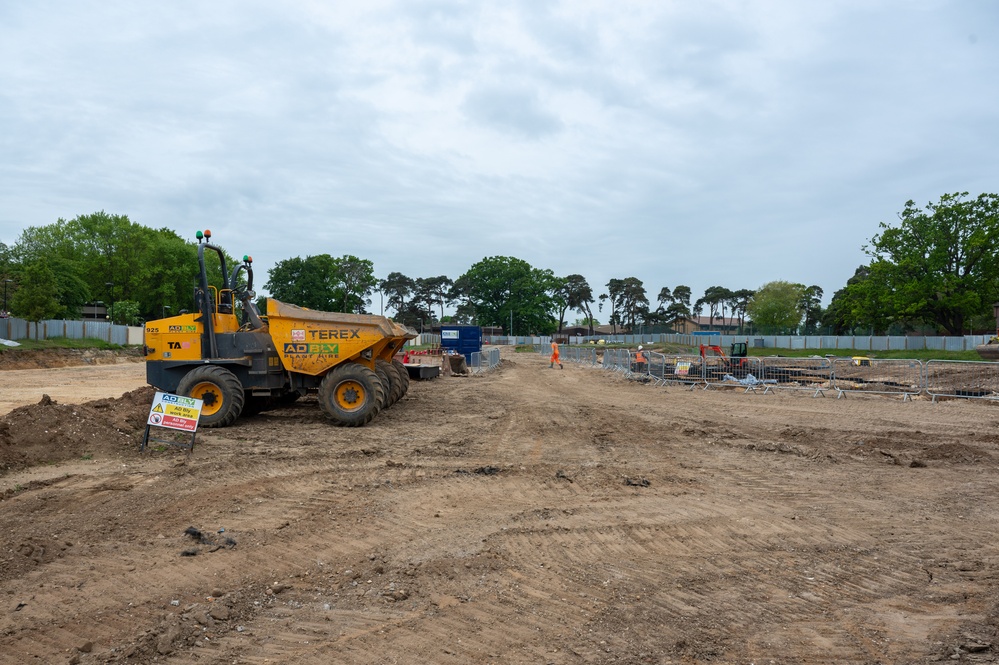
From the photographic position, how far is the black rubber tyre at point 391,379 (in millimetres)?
13992

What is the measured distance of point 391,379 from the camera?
14117 millimetres

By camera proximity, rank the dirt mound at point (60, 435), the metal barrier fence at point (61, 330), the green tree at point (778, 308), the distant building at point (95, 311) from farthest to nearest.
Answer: the green tree at point (778, 308) → the distant building at point (95, 311) → the metal barrier fence at point (61, 330) → the dirt mound at point (60, 435)

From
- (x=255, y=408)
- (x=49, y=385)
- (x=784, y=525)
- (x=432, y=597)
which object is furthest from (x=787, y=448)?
(x=49, y=385)

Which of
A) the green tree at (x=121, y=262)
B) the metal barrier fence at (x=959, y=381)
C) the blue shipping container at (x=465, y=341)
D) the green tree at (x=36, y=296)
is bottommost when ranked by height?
the metal barrier fence at (x=959, y=381)

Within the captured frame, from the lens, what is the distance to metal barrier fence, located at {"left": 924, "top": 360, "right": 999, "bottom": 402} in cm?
1697

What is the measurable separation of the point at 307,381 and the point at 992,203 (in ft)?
189

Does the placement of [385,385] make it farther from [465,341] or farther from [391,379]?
[465,341]

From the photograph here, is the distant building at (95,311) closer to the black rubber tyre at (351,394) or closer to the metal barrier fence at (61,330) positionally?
the metal barrier fence at (61,330)

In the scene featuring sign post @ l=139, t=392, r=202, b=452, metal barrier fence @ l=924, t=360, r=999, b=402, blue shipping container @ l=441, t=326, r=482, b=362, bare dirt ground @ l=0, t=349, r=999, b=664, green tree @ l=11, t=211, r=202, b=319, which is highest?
green tree @ l=11, t=211, r=202, b=319

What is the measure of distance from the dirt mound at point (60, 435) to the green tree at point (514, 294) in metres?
92.4

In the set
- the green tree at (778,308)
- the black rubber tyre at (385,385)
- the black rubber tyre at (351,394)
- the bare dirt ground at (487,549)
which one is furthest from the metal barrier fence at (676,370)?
the green tree at (778,308)

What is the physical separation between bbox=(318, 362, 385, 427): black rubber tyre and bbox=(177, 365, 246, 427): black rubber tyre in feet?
4.99

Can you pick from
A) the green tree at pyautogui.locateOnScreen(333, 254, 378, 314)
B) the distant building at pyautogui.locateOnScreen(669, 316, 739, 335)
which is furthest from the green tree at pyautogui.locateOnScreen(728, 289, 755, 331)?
the green tree at pyautogui.locateOnScreen(333, 254, 378, 314)

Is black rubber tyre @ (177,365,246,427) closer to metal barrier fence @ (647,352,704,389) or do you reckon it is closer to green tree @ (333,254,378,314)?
metal barrier fence @ (647,352,704,389)
